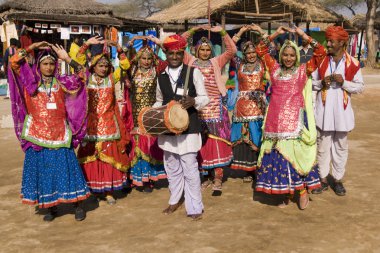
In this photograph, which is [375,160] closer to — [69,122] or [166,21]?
[69,122]

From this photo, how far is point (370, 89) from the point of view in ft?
50.0

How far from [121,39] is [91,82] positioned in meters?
17.3

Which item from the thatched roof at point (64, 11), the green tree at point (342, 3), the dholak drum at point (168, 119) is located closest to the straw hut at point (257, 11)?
the thatched roof at point (64, 11)

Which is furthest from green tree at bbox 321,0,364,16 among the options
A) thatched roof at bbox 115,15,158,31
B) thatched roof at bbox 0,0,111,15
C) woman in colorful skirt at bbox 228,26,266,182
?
woman in colorful skirt at bbox 228,26,266,182

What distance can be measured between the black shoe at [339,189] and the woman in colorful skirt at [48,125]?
3.24 m

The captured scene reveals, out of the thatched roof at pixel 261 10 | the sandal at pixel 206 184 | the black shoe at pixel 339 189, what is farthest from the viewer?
the thatched roof at pixel 261 10

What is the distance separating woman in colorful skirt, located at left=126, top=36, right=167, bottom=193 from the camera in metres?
5.39

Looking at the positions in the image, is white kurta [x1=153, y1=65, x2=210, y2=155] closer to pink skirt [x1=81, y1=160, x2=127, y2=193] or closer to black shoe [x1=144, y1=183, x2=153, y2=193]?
pink skirt [x1=81, y1=160, x2=127, y2=193]

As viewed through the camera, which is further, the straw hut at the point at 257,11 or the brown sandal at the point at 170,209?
the straw hut at the point at 257,11

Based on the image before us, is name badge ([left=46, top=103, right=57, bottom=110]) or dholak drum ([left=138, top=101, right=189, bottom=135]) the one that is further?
name badge ([left=46, top=103, right=57, bottom=110])

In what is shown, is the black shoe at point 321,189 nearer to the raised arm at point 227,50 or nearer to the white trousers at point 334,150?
the white trousers at point 334,150

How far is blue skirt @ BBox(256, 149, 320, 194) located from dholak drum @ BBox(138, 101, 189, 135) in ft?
3.92

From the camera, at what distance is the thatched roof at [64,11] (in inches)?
525

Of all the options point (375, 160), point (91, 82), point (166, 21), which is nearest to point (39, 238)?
point (91, 82)
